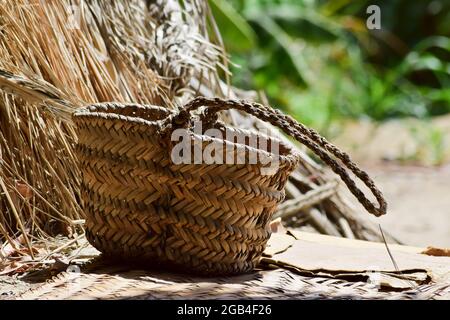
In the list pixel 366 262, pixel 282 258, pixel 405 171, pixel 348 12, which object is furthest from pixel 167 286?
pixel 348 12

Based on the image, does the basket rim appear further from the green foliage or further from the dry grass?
the green foliage

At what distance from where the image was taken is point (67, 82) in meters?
2.13

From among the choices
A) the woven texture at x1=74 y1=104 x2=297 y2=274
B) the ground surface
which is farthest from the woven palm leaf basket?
the ground surface

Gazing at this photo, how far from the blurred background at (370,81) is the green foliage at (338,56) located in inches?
0.4

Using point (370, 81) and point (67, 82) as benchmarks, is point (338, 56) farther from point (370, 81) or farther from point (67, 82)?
point (67, 82)

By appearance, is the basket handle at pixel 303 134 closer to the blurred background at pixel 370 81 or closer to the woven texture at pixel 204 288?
the woven texture at pixel 204 288

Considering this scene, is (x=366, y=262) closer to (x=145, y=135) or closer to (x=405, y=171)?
(x=145, y=135)

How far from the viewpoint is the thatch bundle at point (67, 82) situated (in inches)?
79.4

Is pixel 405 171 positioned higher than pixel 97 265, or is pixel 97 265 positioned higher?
pixel 405 171

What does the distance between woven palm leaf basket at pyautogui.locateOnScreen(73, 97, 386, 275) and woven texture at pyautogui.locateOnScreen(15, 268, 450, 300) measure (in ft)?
0.16

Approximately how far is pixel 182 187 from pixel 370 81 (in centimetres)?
595

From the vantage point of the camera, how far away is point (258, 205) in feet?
5.62

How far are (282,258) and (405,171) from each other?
156 inches

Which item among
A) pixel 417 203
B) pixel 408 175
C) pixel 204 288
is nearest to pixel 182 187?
pixel 204 288
